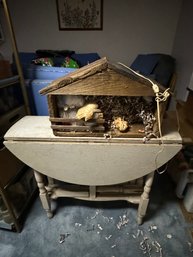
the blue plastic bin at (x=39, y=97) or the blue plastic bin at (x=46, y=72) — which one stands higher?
the blue plastic bin at (x=46, y=72)

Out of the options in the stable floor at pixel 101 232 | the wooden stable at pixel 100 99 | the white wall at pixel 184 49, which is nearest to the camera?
the wooden stable at pixel 100 99

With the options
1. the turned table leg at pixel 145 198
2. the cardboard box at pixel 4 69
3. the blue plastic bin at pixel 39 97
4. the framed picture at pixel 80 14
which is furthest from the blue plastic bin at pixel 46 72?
the framed picture at pixel 80 14

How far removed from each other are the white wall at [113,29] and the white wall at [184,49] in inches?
10.7

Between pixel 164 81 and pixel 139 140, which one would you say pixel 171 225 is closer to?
pixel 139 140

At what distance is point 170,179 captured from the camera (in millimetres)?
1649

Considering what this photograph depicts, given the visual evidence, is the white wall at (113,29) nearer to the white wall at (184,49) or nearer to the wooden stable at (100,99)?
the white wall at (184,49)

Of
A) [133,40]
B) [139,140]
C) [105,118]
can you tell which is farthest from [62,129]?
[133,40]

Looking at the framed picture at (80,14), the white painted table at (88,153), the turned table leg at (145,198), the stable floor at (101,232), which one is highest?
the framed picture at (80,14)

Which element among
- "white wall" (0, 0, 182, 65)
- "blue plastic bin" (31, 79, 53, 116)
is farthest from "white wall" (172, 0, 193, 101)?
"blue plastic bin" (31, 79, 53, 116)

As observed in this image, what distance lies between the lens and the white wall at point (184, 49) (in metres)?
2.14

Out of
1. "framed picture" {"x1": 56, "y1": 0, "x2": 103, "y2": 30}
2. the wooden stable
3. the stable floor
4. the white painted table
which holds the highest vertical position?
"framed picture" {"x1": 56, "y1": 0, "x2": 103, "y2": 30}

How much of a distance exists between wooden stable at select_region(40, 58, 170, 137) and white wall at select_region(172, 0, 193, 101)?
60.3 inches

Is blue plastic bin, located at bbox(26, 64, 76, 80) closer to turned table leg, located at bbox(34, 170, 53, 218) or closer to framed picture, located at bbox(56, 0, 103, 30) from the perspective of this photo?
turned table leg, located at bbox(34, 170, 53, 218)

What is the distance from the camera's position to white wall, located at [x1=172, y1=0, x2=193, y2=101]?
7.01 ft
